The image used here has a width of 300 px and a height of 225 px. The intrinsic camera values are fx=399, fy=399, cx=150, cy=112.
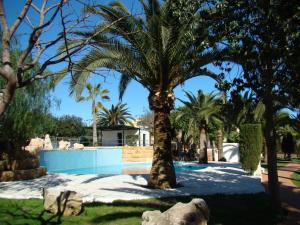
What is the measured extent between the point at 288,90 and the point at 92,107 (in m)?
38.5

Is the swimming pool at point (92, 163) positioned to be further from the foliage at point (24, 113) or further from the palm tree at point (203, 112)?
the foliage at point (24, 113)

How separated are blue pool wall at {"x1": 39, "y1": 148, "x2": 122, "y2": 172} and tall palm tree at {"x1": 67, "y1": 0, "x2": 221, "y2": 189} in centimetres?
1314

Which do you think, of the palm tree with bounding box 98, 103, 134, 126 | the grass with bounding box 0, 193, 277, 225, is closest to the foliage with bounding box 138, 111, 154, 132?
the palm tree with bounding box 98, 103, 134, 126

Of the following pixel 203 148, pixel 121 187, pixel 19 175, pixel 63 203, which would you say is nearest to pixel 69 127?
pixel 203 148

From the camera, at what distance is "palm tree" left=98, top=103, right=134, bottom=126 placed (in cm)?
6444

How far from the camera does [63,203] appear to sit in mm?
8922

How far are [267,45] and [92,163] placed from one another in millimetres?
23960

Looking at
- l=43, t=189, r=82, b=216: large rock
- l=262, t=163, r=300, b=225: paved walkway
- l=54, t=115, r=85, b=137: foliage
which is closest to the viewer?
l=43, t=189, r=82, b=216: large rock

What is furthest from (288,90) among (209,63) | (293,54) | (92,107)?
(92,107)

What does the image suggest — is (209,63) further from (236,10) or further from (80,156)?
(80,156)

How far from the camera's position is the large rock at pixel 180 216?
660 cm

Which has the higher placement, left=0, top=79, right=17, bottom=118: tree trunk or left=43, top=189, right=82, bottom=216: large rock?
left=0, top=79, right=17, bottom=118: tree trunk

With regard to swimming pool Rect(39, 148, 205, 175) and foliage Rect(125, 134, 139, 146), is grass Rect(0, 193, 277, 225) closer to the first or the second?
swimming pool Rect(39, 148, 205, 175)

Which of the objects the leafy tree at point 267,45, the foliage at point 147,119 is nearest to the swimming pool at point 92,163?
the leafy tree at point 267,45
